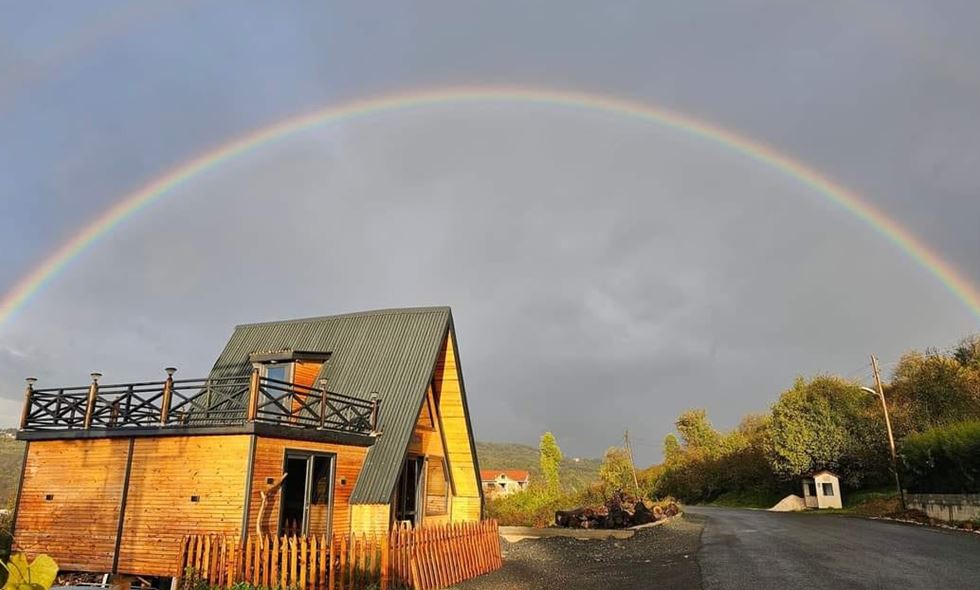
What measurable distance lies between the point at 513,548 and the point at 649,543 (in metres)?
4.39

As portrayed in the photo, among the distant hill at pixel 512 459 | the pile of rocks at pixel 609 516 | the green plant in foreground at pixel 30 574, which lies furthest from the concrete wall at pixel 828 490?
the distant hill at pixel 512 459

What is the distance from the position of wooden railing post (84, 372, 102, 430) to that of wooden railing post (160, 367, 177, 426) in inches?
101

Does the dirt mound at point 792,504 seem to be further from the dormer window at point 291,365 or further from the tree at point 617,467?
the dormer window at point 291,365

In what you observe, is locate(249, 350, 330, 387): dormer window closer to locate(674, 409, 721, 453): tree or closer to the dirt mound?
the dirt mound

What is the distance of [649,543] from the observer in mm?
20891

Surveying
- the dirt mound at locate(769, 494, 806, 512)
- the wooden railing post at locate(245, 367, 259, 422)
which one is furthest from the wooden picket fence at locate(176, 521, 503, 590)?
the dirt mound at locate(769, 494, 806, 512)

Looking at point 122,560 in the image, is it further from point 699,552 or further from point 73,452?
point 699,552

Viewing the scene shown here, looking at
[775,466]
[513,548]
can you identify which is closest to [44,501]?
[513,548]

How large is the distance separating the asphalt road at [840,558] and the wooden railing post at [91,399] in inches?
608

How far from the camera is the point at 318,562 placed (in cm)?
1216

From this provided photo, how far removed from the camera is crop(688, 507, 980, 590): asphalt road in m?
12.1

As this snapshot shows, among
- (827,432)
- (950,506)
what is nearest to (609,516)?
(950,506)

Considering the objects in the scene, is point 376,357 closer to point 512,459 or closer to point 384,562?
point 384,562

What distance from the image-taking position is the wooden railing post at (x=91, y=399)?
1695 centimetres
